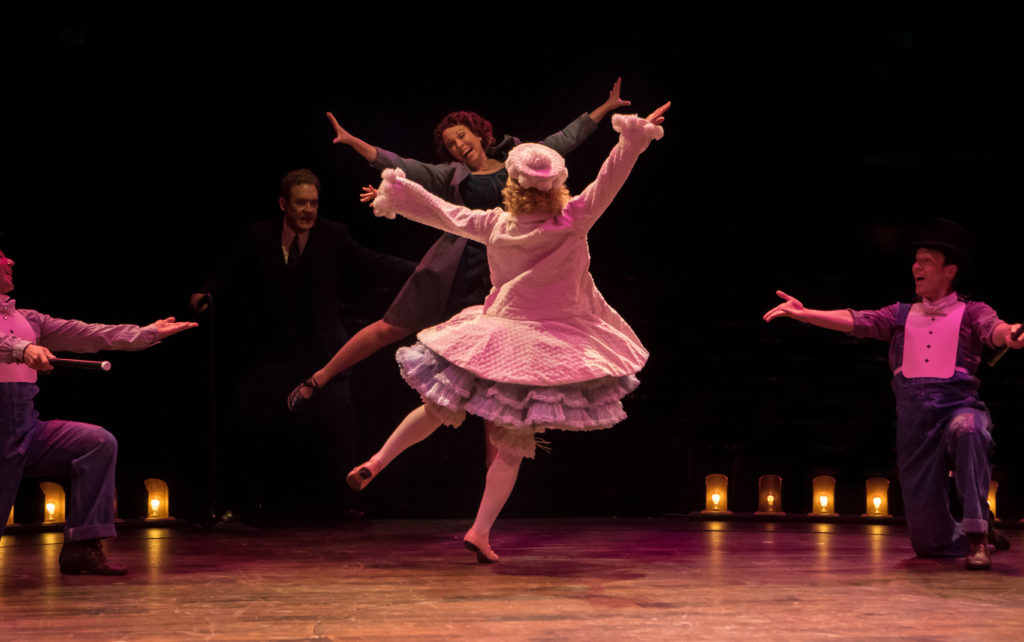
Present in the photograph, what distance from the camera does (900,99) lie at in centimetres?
598

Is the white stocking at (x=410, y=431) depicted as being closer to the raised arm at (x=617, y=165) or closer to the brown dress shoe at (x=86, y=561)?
the raised arm at (x=617, y=165)

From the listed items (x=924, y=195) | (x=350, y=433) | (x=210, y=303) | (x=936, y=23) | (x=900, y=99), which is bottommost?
(x=350, y=433)

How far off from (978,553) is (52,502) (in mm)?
4013

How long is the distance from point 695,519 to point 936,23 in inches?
109

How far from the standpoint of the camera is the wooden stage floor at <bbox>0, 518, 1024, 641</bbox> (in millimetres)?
3174

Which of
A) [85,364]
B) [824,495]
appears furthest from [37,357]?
[824,495]

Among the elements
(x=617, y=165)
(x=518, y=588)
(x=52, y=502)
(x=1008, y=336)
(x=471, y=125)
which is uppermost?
(x=471, y=125)

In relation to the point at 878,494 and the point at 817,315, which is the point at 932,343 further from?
the point at 878,494

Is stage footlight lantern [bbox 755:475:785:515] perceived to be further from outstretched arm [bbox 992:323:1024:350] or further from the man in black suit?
the man in black suit

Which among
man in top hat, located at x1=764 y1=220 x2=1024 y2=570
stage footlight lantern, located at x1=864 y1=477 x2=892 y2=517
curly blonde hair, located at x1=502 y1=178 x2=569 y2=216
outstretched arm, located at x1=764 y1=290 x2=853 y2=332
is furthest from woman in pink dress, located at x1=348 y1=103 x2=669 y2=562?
stage footlight lantern, located at x1=864 y1=477 x2=892 y2=517

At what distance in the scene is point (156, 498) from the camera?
558 centimetres

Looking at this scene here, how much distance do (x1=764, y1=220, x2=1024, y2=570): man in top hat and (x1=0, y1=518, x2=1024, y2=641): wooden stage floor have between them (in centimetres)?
18

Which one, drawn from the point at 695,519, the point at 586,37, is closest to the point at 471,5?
the point at 586,37

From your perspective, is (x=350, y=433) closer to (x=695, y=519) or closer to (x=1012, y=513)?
(x=695, y=519)
